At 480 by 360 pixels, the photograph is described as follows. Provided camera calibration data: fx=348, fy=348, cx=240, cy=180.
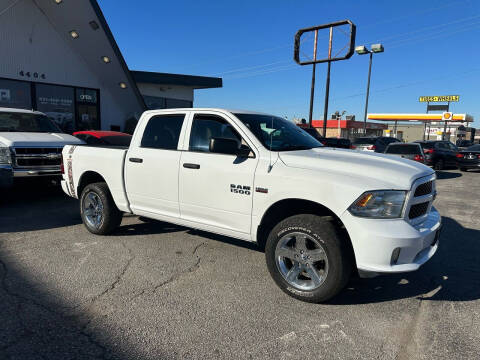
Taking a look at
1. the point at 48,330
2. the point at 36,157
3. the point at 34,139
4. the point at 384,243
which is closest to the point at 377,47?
the point at 34,139

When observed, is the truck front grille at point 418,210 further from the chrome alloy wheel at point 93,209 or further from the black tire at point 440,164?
the black tire at point 440,164

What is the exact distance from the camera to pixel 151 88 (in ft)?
76.1

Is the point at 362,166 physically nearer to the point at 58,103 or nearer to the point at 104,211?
the point at 104,211

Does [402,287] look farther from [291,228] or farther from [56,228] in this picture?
[56,228]

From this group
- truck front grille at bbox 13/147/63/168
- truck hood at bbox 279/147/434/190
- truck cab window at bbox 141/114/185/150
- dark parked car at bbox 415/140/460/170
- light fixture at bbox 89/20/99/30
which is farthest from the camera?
dark parked car at bbox 415/140/460/170

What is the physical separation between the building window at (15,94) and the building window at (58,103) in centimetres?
41

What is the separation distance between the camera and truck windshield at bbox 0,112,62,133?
8.13 meters

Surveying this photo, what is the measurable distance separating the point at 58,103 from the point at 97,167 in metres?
13.8

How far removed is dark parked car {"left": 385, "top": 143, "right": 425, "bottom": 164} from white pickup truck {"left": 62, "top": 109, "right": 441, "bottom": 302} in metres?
10.2

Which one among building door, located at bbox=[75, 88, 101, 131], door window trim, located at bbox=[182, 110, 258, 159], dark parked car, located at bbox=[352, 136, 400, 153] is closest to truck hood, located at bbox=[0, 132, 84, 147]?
door window trim, located at bbox=[182, 110, 258, 159]

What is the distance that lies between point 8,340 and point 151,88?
22188mm

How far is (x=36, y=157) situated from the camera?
723cm

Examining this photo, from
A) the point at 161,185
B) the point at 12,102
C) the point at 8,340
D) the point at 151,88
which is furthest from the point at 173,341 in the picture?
the point at 151,88

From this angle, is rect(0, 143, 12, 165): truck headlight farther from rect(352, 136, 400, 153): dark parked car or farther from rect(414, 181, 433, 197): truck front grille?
rect(352, 136, 400, 153): dark parked car
